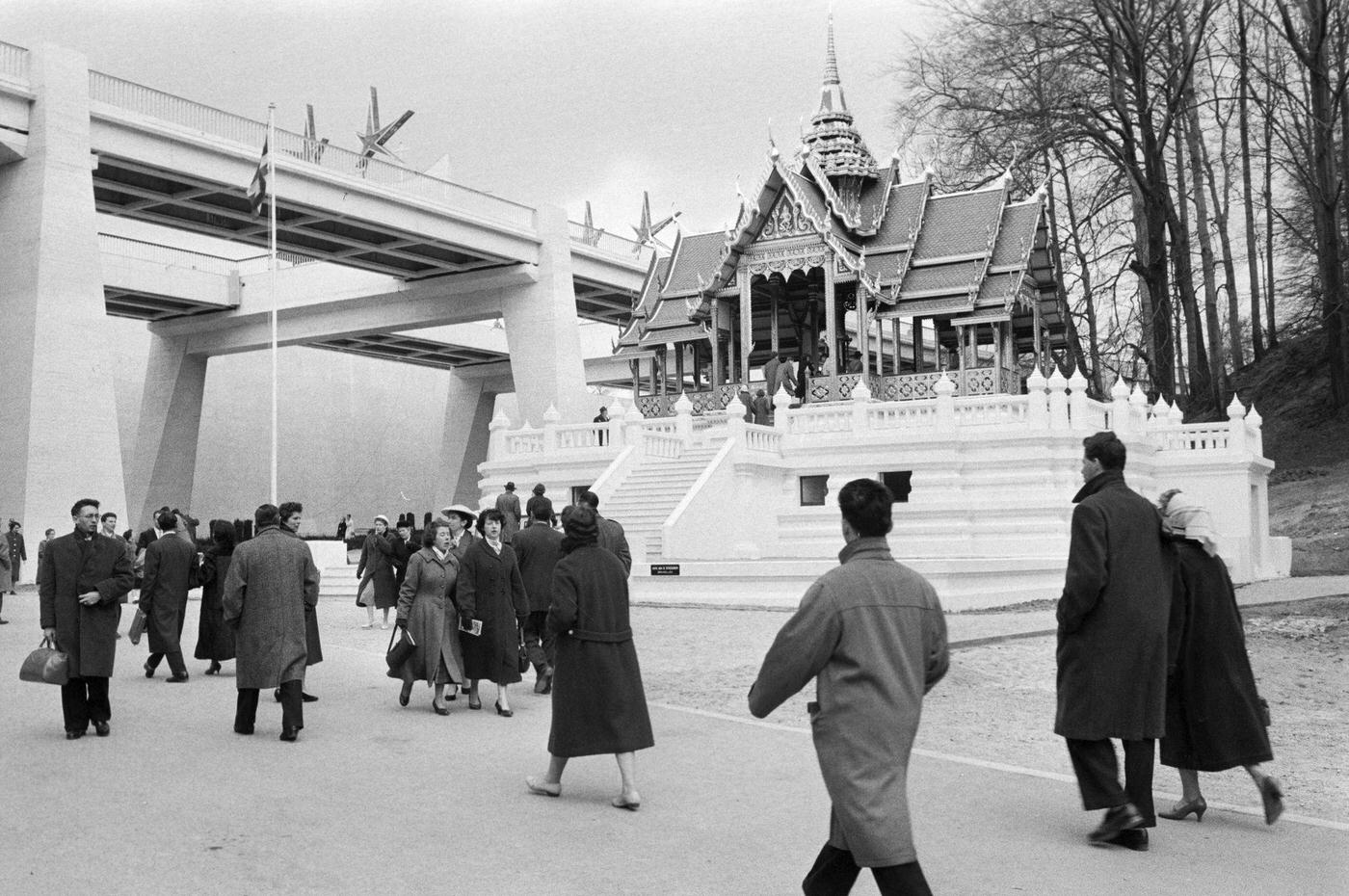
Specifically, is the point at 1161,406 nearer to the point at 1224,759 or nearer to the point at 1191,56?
the point at 1191,56

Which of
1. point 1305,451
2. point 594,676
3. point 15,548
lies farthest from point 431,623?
point 1305,451

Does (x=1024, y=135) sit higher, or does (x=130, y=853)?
(x=1024, y=135)

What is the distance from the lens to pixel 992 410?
2520 cm

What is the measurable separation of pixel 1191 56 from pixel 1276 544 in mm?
12732

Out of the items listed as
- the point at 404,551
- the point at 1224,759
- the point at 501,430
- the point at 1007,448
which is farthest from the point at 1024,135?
the point at 1224,759

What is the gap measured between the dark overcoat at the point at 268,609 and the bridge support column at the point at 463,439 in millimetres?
47011

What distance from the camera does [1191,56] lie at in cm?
3147

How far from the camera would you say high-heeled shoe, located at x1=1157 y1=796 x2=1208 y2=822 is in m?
6.67

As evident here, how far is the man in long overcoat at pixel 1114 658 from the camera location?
6.09 meters

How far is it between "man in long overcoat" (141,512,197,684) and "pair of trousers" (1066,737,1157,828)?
8855mm

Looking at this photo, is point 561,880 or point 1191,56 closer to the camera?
point 561,880

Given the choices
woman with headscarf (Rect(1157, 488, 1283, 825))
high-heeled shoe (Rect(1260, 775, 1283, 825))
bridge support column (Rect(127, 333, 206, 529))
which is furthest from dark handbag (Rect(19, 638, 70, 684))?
bridge support column (Rect(127, 333, 206, 529))

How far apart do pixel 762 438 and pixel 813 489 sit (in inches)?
69.0

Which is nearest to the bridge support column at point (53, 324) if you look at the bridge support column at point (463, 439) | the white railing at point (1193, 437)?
the white railing at point (1193, 437)
